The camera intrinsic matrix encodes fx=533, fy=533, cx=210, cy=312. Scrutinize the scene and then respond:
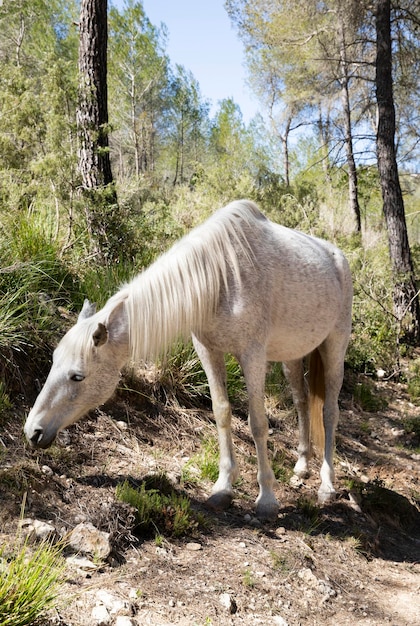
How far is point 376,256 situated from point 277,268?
6779 mm

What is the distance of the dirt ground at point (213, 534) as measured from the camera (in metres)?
2.74

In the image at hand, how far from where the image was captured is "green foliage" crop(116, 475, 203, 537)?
3322 mm

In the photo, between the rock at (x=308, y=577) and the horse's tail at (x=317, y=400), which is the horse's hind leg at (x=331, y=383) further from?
the rock at (x=308, y=577)

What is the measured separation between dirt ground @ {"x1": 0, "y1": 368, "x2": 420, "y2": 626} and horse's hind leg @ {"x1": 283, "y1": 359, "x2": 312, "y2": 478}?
18 centimetres

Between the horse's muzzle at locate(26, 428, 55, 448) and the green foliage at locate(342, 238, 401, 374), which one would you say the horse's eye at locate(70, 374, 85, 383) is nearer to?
the horse's muzzle at locate(26, 428, 55, 448)

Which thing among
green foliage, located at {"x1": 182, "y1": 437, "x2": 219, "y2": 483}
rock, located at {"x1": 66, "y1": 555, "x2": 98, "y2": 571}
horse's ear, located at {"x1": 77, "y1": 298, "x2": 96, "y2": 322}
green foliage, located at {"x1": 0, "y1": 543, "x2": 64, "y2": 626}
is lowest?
green foliage, located at {"x1": 182, "y1": 437, "x2": 219, "y2": 483}

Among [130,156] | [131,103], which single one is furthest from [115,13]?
[130,156]

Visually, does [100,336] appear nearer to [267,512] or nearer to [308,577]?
[267,512]

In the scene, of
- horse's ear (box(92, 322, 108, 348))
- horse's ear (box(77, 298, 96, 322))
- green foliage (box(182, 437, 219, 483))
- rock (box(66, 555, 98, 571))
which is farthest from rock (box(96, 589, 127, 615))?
horse's ear (box(77, 298, 96, 322))

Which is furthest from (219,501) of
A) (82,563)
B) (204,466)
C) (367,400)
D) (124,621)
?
(367,400)

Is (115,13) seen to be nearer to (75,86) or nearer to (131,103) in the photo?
(131,103)

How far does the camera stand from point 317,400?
4.94 metres

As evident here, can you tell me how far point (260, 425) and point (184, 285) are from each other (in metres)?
1.18

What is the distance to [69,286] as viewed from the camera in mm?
5629
